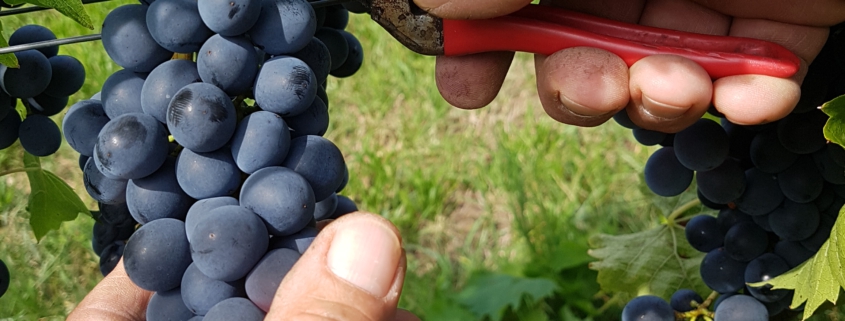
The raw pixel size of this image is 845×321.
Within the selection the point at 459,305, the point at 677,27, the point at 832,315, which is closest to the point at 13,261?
the point at 459,305

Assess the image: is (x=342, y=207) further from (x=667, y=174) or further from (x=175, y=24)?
(x=667, y=174)

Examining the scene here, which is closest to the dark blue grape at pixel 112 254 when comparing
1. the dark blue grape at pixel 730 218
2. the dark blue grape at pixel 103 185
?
the dark blue grape at pixel 103 185

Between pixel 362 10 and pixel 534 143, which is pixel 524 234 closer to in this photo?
pixel 534 143

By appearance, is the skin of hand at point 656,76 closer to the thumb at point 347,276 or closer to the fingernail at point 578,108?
the fingernail at point 578,108

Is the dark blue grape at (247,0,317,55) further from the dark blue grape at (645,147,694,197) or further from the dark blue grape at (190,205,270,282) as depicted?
the dark blue grape at (645,147,694,197)

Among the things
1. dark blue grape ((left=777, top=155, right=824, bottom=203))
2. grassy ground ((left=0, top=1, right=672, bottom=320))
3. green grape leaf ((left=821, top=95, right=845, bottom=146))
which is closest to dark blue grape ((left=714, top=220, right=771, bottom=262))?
dark blue grape ((left=777, top=155, right=824, bottom=203))

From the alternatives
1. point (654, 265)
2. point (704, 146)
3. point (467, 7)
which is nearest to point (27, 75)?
point (467, 7)
